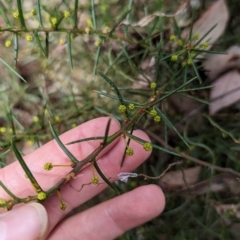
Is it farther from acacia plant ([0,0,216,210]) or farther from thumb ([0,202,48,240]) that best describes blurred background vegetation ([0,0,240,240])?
thumb ([0,202,48,240])

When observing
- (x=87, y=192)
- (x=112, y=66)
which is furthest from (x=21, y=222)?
(x=112, y=66)

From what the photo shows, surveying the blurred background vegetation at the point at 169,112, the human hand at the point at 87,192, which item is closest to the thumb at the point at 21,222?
the human hand at the point at 87,192

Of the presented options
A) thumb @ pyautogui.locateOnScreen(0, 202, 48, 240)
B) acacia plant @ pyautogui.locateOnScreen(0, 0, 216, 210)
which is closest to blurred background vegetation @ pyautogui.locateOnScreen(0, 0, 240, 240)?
acacia plant @ pyautogui.locateOnScreen(0, 0, 216, 210)

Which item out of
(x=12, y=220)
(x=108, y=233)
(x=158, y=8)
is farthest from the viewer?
(x=158, y=8)

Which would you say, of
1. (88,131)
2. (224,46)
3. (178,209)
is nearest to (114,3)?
(224,46)

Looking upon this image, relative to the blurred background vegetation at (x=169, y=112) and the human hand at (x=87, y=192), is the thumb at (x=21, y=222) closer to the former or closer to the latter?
the human hand at (x=87, y=192)

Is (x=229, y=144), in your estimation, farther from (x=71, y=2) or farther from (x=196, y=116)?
(x=71, y=2)
